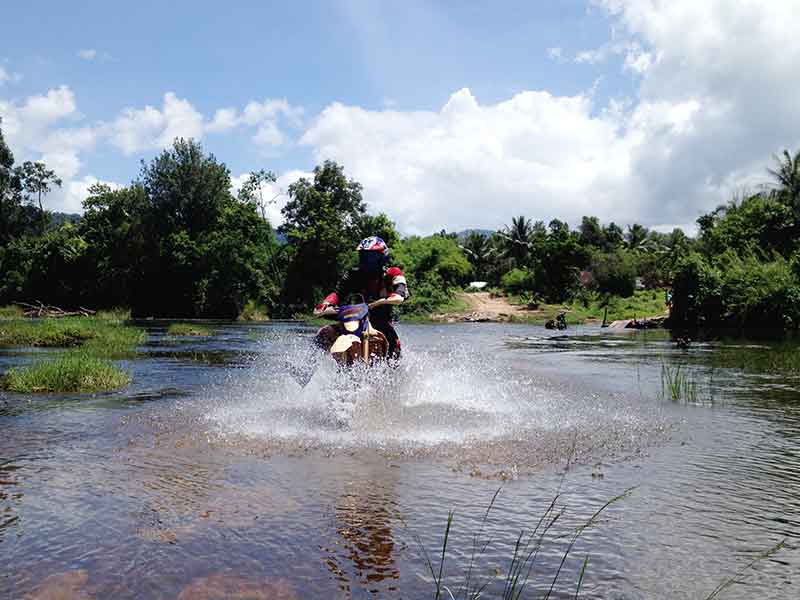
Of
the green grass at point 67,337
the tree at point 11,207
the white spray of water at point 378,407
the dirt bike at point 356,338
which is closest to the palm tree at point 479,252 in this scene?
the tree at point 11,207

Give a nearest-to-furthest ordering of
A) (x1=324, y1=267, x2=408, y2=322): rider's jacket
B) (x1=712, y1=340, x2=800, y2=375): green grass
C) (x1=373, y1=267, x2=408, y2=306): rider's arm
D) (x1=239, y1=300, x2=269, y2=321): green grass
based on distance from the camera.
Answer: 1. (x1=373, y1=267, x2=408, y2=306): rider's arm
2. (x1=324, y1=267, x2=408, y2=322): rider's jacket
3. (x1=712, y1=340, x2=800, y2=375): green grass
4. (x1=239, y1=300, x2=269, y2=321): green grass

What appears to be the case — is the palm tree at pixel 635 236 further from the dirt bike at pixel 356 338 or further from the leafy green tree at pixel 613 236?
the dirt bike at pixel 356 338

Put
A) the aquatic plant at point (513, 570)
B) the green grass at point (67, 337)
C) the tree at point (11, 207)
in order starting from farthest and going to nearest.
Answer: the tree at point (11, 207) < the green grass at point (67, 337) < the aquatic plant at point (513, 570)

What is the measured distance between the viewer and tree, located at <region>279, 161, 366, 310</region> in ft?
226

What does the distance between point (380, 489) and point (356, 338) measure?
384 cm

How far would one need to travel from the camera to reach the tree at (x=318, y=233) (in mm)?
68812

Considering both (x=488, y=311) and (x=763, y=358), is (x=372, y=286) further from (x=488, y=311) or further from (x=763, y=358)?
(x=488, y=311)

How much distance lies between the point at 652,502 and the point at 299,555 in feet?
11.3

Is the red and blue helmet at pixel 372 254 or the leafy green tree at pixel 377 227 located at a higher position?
the leafy green tree at pixel 377 227

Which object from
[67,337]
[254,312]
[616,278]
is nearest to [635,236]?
[616,278]

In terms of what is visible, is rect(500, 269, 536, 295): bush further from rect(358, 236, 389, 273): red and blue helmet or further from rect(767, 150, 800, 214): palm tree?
rect(358, 236, 389, 273): red and blue helmet

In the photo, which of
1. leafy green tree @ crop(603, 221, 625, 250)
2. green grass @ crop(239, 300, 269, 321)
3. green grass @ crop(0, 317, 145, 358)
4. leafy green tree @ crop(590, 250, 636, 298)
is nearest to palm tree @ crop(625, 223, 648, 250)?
leafy green tree @ crop(603, 221, 625, 250)

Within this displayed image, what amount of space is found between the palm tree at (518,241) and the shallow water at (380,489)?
3570 inches

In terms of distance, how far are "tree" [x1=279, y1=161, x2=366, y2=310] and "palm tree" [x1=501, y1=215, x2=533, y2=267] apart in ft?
118
